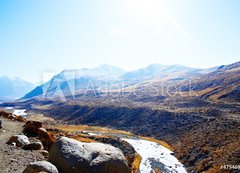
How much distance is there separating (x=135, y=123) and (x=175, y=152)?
33025 mm

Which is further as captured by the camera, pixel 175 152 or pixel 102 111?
pixel 102 111

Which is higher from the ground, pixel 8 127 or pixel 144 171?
pixel 8 127

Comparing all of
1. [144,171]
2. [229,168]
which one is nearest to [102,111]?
[144,171]

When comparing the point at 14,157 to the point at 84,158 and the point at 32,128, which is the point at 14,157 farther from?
the point at 32,128

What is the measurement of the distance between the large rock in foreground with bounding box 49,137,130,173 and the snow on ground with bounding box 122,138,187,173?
966 inches

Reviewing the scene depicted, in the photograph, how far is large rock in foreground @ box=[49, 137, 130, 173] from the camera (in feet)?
54.4

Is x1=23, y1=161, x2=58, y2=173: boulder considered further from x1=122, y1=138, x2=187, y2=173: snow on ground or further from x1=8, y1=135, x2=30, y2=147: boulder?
x1=122, y1=138, x2=187, y2=173: snow on ground

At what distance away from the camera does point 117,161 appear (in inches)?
703

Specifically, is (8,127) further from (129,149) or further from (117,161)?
(129,149)

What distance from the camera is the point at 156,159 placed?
47500 mm

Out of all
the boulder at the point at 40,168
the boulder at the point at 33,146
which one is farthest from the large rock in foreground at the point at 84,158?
the boulder at the point at 33,146

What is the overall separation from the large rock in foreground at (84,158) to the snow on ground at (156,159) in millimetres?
24547

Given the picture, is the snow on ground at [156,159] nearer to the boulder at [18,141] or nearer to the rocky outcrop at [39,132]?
the rocky outcrop at [39,132]

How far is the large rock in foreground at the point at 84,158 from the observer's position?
54.4ft
